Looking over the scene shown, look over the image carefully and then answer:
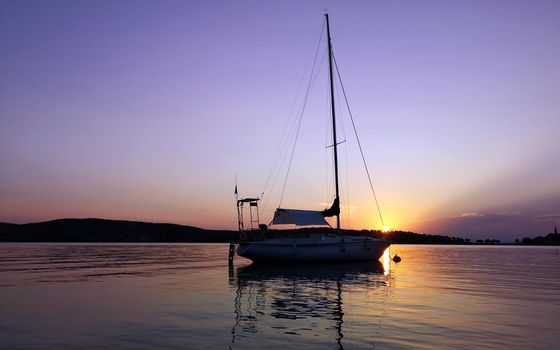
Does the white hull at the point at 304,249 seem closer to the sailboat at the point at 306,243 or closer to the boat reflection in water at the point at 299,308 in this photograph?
the sailboat at the point at 306,243

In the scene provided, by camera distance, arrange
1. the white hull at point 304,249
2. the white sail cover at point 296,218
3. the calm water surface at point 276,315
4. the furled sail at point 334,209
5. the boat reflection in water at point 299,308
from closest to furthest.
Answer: the calm water surface at point 276,315 → the boat reflection in water at point 299,308 → the white hull at point 304,249 → the white sail cover at point 296,218 → the furled sail at point 334,209

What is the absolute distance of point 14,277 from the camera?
32125mm

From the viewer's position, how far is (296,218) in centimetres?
4738

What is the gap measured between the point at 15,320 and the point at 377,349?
12947 millimetres

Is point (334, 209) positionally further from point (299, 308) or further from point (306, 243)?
point (299, 308)

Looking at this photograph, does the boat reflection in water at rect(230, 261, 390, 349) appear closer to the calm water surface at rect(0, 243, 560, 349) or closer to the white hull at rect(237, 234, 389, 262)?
the calm water surface at rect(0, 243, 560, 349)

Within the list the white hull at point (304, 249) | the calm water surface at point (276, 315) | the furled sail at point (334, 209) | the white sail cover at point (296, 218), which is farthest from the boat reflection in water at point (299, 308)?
the furled sail at point (334, 209)

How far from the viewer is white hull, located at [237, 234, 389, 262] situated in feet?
150

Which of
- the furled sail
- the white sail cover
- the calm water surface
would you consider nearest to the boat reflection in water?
the calm water surface

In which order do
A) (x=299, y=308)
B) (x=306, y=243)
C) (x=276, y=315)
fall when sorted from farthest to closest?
(x=306, y=243), (x=299, y=308), (x=276, y=315)

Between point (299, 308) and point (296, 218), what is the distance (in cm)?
2839

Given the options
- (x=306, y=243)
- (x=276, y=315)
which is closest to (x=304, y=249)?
(x=306, y=243)

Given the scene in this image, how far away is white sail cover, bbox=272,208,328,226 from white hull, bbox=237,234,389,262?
1941 millimetres

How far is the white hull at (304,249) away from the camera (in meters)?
45.8
